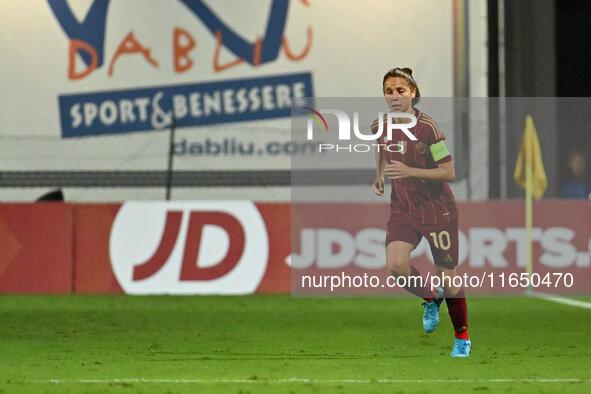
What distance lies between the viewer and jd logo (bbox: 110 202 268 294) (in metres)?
14.1

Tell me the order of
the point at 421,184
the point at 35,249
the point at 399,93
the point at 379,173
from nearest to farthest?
the point at 399,93, the point at 421,184, the point at 379,173, the point at 35,249

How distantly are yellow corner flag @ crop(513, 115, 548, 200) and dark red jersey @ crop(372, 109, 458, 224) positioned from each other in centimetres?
681

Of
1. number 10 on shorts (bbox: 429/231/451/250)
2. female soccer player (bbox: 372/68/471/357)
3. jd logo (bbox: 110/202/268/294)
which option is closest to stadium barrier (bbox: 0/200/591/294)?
jd logo (bbox: 110/202/268/294)

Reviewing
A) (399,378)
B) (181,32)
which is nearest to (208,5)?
(181,32)

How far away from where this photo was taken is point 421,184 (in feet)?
24.9

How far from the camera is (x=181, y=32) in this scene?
16.2 meters

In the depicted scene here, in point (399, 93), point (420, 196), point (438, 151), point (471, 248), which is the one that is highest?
point (399, 93)

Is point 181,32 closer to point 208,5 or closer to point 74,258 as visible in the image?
point 208,5

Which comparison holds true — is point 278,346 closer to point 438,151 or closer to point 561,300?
point 438,151

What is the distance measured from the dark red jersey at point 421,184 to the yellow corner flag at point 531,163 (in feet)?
22.3

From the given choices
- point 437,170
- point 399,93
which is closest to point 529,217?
point 437,170

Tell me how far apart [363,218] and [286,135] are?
2161 millimetres

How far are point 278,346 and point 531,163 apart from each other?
266 inches

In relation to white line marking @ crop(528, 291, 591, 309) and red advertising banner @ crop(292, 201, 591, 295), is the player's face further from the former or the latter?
red advertising banner @ crop(292, 201, 591, 295)
